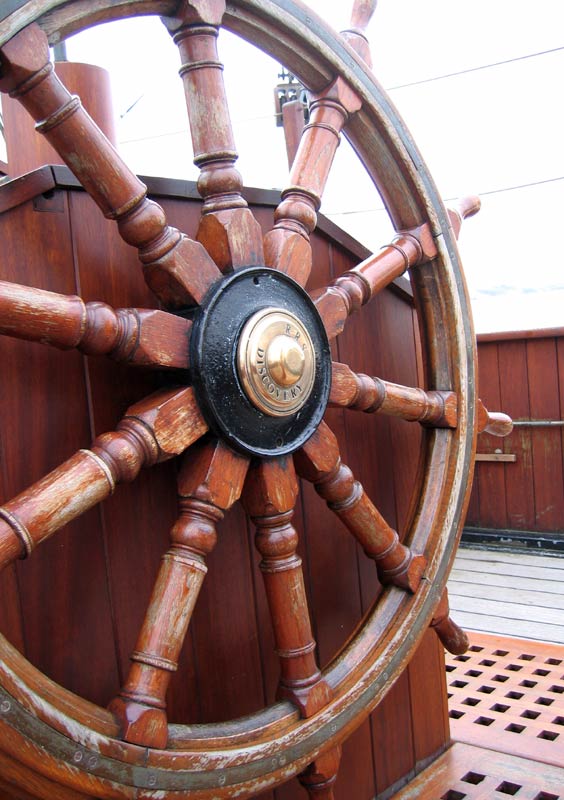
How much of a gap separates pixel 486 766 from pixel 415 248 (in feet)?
3.03

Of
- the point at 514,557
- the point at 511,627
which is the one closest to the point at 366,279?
the point at 511,627

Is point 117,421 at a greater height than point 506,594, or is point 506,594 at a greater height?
point 117,421

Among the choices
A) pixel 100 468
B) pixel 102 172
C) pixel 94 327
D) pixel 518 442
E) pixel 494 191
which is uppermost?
pixel 494 191

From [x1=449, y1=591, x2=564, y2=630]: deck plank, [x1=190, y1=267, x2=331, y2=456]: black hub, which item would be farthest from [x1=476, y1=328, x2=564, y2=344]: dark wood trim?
[x1=190, y1=267, x2=331, y2=456]: black hub

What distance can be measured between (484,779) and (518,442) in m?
1.98

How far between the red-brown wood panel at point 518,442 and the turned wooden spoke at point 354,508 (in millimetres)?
2126

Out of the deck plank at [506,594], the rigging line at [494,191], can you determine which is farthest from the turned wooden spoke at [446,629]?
the rigging line at [494,191]

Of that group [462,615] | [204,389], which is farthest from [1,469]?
[462,615]

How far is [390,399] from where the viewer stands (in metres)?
1.22

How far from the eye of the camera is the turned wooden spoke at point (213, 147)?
0.99 metres

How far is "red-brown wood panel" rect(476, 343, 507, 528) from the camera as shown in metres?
3.29

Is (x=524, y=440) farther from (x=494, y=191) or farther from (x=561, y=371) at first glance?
(x=494, y=191)

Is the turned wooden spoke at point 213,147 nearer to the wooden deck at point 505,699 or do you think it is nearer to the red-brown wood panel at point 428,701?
the red-brown wood panel at point 428,701

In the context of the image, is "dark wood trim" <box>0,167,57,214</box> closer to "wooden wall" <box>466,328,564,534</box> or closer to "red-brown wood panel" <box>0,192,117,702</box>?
"red-brown wood panel" <box>0,192,117,702</box>
